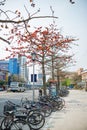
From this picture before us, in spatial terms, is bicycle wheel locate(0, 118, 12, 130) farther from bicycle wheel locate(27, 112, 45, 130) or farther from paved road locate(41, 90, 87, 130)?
paved road locate(41, 90, 87, 130)

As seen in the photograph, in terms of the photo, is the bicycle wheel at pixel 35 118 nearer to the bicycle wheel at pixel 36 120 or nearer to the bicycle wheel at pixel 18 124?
the bicycle wheel at pixel 36 120

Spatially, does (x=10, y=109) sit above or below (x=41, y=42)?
below

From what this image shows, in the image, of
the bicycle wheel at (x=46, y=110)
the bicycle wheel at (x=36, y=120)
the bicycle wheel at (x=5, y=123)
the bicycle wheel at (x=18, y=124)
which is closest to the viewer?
the bicycle wheel at (x=18, y=124)

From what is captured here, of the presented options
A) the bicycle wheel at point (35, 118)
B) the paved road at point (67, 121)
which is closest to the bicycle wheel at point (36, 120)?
the bicycle wheel at point (35, 118)

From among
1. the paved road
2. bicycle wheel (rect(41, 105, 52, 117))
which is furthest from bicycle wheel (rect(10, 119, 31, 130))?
bicycle wheel (rect(41, 105, 52, 117))

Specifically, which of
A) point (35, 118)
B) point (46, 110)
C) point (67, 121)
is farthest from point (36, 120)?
point (46, 110)

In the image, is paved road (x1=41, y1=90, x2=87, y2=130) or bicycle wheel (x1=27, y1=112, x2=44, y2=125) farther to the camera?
paved road (x1=41, y1=90, x2=87, y2=130)

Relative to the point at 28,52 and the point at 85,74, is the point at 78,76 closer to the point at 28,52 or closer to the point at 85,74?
the point at 85,74

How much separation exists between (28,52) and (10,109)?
42.8ft

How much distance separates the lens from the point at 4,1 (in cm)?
847

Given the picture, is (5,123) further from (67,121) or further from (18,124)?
(67,121)

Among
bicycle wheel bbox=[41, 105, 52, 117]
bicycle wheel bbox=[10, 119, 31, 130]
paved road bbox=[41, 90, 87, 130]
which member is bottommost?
paved road bbox=[41, 90, 87, 130]

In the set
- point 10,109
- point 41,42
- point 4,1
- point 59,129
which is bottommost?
point 59,129

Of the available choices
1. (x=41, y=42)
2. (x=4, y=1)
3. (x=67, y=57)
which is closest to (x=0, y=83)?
(x=67, y=57)
